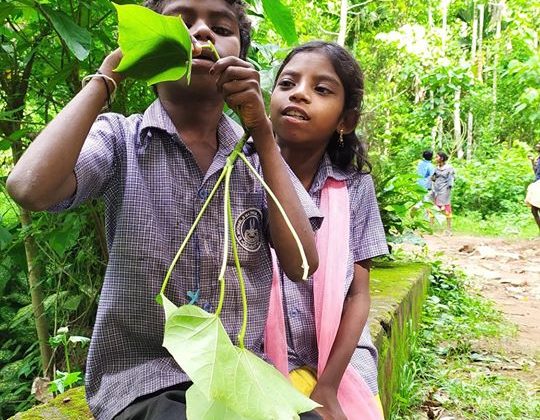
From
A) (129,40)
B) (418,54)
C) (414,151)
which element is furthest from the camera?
(414,151)

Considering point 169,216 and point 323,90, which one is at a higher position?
point 323,90

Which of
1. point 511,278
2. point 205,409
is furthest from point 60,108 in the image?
point 511,278

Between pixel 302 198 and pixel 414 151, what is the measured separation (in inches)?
546

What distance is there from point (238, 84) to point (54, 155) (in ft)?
1.04

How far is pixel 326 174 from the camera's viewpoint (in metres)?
1.80

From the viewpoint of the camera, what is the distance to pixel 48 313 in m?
2.48

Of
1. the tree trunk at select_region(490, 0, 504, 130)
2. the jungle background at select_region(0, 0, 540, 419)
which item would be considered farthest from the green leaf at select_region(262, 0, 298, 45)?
the tree trunk at select_region(490, 0, 504, 130)

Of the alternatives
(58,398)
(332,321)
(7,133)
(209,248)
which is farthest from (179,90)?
(7,133)

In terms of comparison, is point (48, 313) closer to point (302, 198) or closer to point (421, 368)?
point (302, 198)

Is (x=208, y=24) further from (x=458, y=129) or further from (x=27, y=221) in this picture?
(x=458, y=129)

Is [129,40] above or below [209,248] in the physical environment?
above

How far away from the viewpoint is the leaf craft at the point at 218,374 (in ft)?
2.53

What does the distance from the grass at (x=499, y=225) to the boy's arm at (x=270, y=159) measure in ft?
33.3

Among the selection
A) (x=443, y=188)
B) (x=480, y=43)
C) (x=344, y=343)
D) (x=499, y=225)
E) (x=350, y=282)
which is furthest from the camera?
(x=480, y=43)
